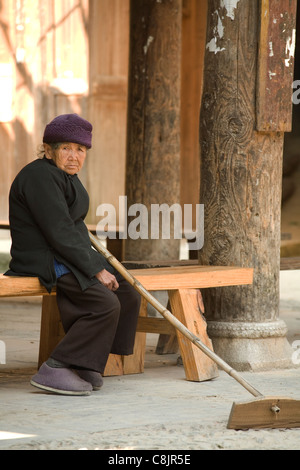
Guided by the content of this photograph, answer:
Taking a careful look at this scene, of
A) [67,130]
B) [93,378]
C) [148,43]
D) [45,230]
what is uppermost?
[148,43]

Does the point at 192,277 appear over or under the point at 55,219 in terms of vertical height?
under

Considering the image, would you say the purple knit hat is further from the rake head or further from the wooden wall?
the wooden wall

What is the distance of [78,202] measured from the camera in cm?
550

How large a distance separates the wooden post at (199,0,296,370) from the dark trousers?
3.52 ft

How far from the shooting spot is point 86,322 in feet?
17.5

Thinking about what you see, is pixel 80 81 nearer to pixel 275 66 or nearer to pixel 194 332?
pixel 275 66

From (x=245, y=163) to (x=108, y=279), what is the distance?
1258mm

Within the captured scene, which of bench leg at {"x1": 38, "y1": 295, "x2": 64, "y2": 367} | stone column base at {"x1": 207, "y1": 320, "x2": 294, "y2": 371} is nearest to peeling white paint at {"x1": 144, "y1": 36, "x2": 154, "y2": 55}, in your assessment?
stone column base at {"x1": 207, "y1": 320, "x2": 294, "y2": 371}

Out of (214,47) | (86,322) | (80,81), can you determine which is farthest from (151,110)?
(80,81)

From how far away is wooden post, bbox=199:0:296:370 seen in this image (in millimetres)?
6176

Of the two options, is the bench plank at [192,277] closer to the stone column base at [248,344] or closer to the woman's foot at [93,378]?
the stone column base at [248,344]

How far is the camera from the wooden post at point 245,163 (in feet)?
20.3

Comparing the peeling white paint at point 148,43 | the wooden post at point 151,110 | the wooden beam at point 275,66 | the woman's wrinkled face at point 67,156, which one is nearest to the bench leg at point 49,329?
the woman's wrinkled face at point 67,156

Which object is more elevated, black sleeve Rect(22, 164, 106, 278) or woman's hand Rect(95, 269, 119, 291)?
black sleeve Rect(22, 164, 106, 278)
